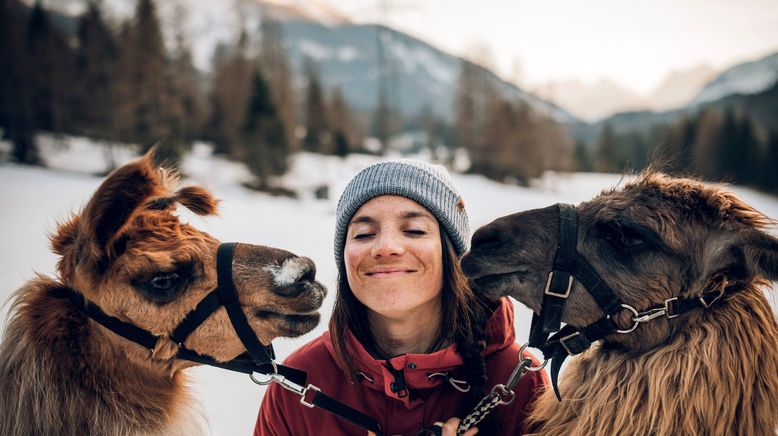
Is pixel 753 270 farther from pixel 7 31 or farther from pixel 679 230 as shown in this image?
pixel 7 31

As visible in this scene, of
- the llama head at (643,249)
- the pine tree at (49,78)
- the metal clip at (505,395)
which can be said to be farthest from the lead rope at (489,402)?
the pine tree at (49,78)

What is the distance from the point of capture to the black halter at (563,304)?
6.43ft

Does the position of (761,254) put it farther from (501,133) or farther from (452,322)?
(501,133)

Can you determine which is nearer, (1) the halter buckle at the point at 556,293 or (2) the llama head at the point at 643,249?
(2) the llama head at the point at 643,249

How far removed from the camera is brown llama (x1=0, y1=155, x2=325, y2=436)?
1.79m

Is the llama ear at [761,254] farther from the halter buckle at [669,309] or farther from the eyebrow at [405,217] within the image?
the eyebrow at [405,217]

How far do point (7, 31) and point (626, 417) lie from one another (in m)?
27.8

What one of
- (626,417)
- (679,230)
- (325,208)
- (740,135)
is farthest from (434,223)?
(740,135)

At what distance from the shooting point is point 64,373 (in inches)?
72.4

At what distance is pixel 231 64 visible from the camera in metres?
31.3

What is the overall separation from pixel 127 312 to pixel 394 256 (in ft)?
3.59

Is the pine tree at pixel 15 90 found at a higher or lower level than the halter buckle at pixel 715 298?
higher

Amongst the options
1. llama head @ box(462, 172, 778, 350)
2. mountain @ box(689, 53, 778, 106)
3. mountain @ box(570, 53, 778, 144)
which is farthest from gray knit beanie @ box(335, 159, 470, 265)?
mountain @ box(689, 53, 778, 106)

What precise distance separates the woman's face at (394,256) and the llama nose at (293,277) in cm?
20
